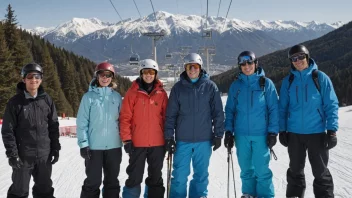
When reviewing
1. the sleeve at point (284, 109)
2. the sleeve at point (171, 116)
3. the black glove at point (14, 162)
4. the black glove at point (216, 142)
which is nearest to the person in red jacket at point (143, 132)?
the sleeve at point (171, 116)

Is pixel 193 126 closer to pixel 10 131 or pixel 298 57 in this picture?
pixel 298 57

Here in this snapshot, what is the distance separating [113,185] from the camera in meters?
4.66

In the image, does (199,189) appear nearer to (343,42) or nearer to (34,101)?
(34,101)

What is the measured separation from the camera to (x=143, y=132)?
4.59m

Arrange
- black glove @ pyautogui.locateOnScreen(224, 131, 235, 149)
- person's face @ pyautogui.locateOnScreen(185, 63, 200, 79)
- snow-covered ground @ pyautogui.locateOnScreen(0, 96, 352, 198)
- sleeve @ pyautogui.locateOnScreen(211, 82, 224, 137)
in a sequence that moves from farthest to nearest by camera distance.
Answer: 1. snow-covered ground @ pyautogui.locateOnScreen(0, 96, 352, 198)
2. black glove @ pyautogui.locateOnScreen(224, 131, 235, 149)
3. person's face @ pyautogui.locateOnScreen(185, 63, 200, 79)
4. sleeve @ pyautogui.locateOnScreen(211, 82, 224, 137)

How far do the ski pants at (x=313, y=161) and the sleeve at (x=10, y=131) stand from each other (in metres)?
3.91

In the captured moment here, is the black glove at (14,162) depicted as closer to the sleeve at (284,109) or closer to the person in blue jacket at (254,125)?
the person in blue jacket at (254,125)

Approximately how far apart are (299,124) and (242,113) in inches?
32.5

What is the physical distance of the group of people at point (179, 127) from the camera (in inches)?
176

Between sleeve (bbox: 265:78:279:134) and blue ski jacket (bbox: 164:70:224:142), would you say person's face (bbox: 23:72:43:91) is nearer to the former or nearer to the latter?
blue ski jacket (bbox: 164:70:224:142)

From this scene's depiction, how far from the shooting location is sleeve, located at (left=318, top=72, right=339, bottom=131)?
439 cm

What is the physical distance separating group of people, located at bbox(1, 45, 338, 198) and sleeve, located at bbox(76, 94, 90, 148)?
1 cm

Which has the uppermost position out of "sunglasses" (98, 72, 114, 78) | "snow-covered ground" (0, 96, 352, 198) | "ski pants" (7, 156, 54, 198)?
"sunglasses" (98, 72, 114, 78)

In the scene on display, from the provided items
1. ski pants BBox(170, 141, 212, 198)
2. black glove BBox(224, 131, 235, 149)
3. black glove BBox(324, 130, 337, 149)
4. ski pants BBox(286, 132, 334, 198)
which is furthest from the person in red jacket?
black glove BBox(324, 130, 337, 149)
